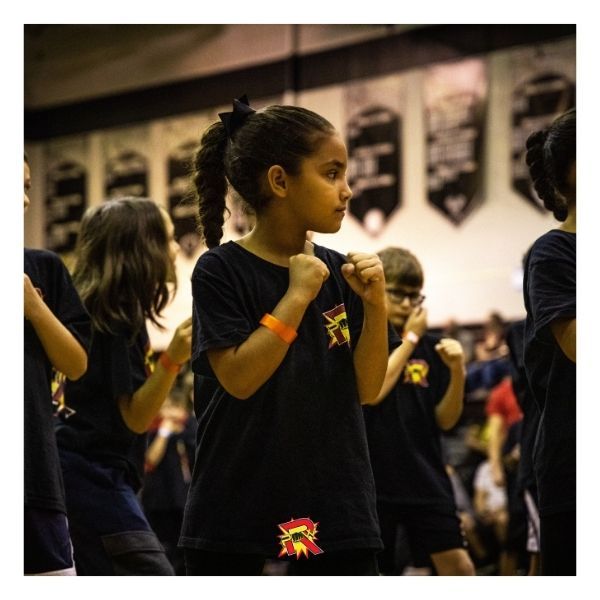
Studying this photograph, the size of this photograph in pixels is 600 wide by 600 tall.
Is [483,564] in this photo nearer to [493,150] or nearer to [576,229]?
[493,150]

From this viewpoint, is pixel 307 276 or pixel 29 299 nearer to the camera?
pixel 307 276

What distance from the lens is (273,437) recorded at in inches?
95.6

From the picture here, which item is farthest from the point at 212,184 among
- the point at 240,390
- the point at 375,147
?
the point at 375,147

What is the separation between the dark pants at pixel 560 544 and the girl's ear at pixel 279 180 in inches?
39.0

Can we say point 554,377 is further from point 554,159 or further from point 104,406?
point 104,406

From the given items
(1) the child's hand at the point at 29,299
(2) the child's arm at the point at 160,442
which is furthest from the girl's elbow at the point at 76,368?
(2) the child's arm at the point at 160,442

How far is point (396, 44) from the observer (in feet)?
29.6

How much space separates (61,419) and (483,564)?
5.13 m

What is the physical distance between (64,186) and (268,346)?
29.5ft

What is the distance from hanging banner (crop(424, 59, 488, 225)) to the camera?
880 cm

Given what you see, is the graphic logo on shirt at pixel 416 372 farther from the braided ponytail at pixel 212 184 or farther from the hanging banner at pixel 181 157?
the hanging banner at pixel 181 157

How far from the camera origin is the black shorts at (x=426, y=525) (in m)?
4.09
